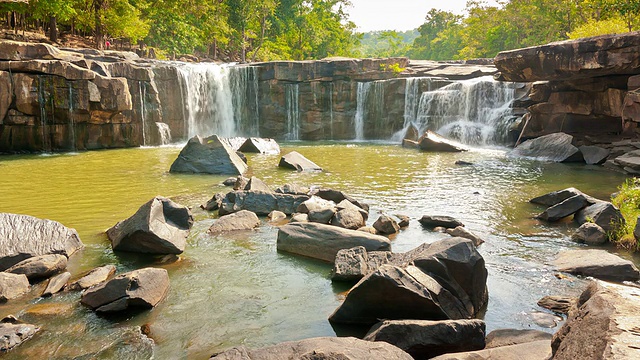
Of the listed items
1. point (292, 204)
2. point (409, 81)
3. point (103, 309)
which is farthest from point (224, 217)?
point (409, 81)

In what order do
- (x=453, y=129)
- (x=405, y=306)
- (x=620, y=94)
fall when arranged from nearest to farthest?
(x=405, y=306) → (x=620, y=94) → (x=453, y=129)

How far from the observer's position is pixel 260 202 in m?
8.53

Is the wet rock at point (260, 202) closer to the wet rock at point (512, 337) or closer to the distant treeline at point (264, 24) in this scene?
the wet rock at point (512, 337)

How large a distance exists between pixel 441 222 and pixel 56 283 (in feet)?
17.3

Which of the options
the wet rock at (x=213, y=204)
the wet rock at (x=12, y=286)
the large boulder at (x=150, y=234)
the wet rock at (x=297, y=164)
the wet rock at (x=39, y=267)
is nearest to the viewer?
the wet rock at (x=12, y=286)

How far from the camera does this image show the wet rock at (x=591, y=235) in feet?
22.0

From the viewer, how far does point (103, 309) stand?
4.52m

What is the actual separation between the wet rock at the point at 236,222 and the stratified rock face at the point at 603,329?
5.31 meters

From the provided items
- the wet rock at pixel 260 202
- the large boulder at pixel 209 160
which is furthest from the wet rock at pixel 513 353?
the large boulder at pixel 209 160

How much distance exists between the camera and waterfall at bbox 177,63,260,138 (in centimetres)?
2220

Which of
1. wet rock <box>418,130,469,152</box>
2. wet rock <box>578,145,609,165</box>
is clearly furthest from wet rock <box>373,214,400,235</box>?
wet rock <box>418,130,469,152</box>

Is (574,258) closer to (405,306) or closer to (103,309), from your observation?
(405,306)

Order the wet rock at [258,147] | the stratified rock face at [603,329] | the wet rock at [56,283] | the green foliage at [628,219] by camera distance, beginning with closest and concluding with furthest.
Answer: the stratified rock face at [603,329]
the wet rock at [56,283]
the green foliage at [628,219]
the wet rock at [258,147]

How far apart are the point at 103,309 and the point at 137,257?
64.1 inches
